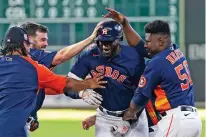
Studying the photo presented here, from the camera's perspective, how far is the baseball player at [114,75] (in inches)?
285

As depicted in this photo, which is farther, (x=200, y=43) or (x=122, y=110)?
(x=200, y=43)

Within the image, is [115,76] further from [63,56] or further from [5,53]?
[5,53]

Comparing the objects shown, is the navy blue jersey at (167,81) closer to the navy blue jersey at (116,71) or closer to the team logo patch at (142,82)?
the team logo patch at (142,82)

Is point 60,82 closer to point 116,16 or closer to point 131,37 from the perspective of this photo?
point 116,16

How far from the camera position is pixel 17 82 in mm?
6375

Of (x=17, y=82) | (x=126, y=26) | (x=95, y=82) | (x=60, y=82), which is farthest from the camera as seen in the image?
(x=126, y=26)

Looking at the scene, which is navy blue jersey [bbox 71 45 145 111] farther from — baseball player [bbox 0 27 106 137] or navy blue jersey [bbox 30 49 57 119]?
baseball player [bbox 0 27 106 137]

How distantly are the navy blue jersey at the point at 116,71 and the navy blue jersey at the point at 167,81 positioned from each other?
0.48 meters

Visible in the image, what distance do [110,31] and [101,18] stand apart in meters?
8.95

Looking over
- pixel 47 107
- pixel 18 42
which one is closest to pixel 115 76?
pixel 18 42

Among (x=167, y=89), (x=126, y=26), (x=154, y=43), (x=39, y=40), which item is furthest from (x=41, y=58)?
(x=167, y=89)

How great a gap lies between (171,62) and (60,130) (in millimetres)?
6549

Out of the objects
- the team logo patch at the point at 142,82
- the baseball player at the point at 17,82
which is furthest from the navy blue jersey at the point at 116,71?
the baseball player at the point at 17,82

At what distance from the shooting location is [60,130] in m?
13.0
